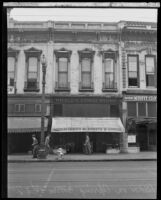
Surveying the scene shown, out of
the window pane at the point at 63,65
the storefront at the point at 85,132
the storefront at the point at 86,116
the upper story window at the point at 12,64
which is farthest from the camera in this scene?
the window pane at the point at 63,65

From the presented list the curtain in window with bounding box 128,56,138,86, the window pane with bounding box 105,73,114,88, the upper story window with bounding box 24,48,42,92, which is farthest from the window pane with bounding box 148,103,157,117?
the upper story window with bounding box 24,48,42,92

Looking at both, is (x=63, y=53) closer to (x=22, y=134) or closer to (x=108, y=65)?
(x=108, y=65)

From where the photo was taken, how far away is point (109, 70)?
2383 centimetres

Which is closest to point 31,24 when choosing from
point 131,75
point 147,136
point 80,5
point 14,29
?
point 14,29

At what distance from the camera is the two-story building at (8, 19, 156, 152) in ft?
74.4

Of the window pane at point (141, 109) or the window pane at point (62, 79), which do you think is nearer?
the window pane at point (141, 109)

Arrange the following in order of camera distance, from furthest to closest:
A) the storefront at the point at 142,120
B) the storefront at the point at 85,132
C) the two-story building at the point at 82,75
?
the storefront at the point at 142,120 < the two-story building at the point at 82,75 < the storefront at the point at 85,132

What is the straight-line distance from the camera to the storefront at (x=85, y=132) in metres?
21.8

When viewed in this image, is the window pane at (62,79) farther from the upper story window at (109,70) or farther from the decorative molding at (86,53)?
the upper story window at (109,70)

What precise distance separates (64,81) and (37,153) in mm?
6932

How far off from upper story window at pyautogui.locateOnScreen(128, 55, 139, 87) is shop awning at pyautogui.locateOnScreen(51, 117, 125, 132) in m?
3.19

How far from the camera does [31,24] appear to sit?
77.9 feet

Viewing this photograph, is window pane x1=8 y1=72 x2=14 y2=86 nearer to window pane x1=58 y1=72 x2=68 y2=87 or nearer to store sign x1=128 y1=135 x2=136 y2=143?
window pane x1=58 y1=72 x2=68 y2=87

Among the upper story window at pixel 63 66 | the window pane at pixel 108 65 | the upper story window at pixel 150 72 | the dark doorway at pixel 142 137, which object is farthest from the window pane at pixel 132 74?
the upper story window at pixel 63 66
